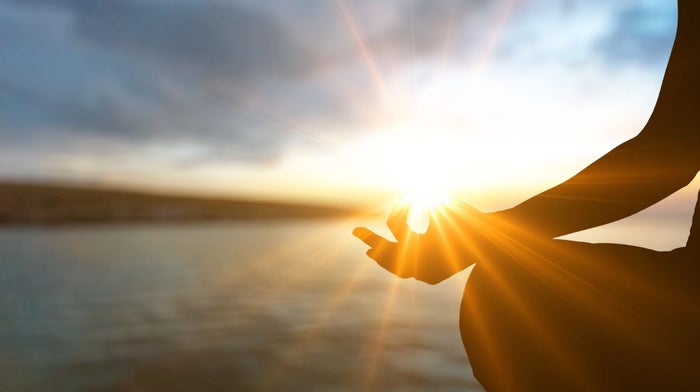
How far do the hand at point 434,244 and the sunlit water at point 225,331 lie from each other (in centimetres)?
1018

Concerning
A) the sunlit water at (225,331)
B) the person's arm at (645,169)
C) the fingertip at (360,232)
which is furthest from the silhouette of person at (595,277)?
the sunlit water at (225,331)

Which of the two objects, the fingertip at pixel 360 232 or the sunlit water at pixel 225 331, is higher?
the fingertip at pixel 360 232

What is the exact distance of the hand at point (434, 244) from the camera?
193 cm

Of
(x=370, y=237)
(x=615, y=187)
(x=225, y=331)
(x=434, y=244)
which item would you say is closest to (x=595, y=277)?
(x=615, y=187)

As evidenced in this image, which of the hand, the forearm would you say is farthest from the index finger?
the forearm

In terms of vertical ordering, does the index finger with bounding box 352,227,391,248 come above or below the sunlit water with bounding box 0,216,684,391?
above

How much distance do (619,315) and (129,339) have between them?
16.9 m

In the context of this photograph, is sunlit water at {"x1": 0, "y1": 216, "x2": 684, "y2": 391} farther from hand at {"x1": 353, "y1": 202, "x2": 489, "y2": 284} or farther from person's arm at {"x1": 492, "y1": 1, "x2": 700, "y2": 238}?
person's arm at {"x1": 492, "y1": 1, "x2": 700, "y2": 238}

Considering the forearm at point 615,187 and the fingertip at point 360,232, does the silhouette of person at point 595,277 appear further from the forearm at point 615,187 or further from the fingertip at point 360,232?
the fingertip at point 360,232

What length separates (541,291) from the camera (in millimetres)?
1784

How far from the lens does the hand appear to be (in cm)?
193

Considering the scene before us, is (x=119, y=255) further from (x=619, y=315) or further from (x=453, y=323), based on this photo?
(x=619, y=315)


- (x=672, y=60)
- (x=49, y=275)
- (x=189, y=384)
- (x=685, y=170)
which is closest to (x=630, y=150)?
(x=685, y=170)

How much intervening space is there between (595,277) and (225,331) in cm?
1659
